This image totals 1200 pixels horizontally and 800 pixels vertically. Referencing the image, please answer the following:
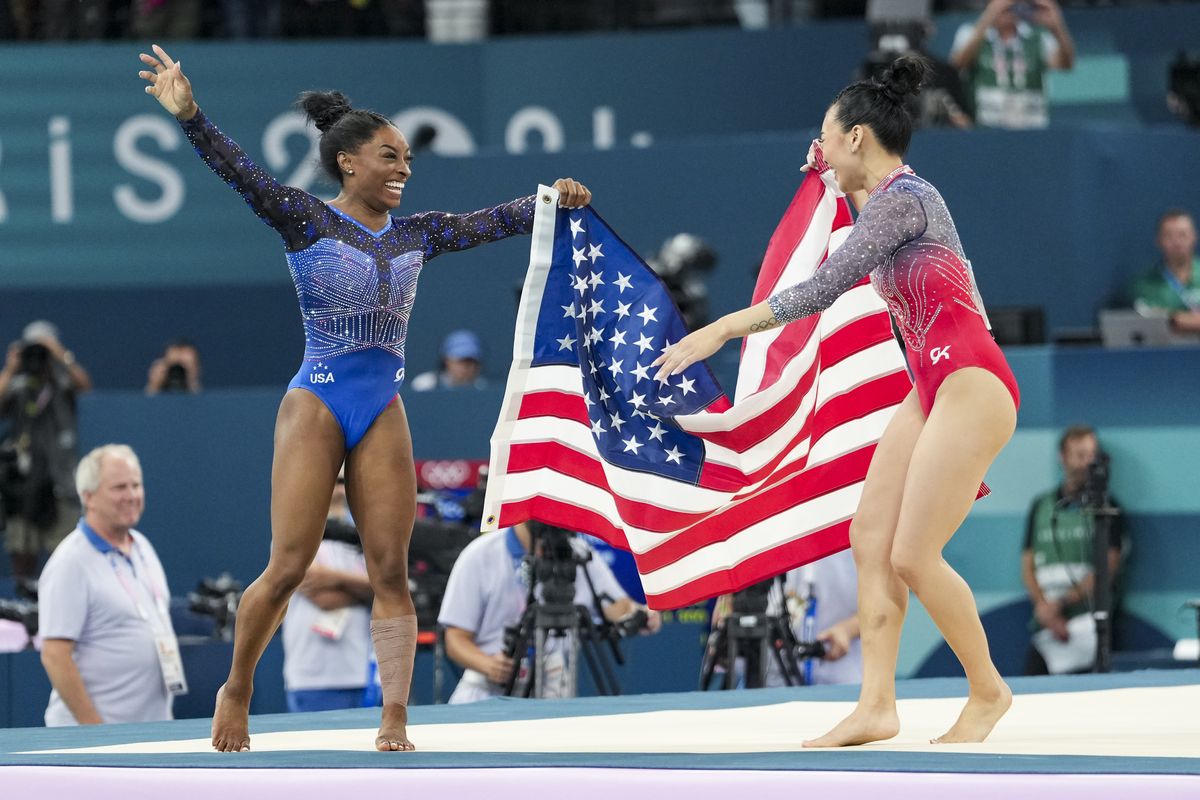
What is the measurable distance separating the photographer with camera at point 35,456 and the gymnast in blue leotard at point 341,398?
5877 millimetres

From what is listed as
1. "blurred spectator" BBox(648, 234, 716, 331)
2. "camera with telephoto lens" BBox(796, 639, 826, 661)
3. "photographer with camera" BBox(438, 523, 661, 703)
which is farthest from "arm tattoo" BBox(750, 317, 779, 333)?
"blurred spectator" BBox(648, 234, 716, 331)

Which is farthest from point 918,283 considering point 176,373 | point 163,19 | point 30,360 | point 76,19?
point 76,19

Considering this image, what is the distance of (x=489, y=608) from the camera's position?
6.70 meters

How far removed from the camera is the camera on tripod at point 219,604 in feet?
24.5

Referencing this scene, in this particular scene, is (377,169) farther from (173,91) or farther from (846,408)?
(846,408)

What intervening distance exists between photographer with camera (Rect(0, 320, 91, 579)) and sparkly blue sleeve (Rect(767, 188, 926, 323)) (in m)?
6.48

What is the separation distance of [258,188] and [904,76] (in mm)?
1528

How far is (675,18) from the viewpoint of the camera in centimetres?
1144

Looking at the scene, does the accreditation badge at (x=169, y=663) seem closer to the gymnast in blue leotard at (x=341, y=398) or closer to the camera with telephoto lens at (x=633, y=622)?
the camera with telephoto lens at (x=633, y=622)

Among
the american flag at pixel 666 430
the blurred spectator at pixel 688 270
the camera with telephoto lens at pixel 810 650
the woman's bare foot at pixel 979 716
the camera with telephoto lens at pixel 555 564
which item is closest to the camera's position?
the woman's bare foot at pixel 979 716

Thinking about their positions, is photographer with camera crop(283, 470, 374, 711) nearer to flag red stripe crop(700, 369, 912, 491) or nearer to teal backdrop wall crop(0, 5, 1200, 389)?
flag red stripe crop(700, 369, 912, 491)

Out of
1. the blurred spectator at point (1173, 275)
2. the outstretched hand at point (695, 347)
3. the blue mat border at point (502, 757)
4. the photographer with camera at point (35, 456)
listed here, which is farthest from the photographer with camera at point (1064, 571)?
the photographer with camera at point (35, 456)

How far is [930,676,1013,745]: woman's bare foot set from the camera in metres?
4.44

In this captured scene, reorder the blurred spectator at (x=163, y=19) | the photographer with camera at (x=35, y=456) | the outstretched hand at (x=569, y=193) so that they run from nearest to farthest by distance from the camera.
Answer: the outstretched hand at (x=569, y=193)
the photographer with camera at (x=35, y=456)
the blurred spectator at (x=163, y=19)
